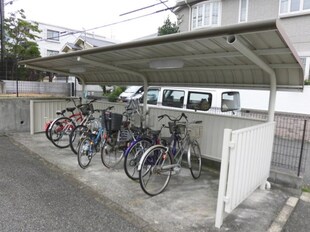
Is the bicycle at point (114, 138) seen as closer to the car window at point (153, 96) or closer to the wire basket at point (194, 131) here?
the wire basket at point (194, 131)

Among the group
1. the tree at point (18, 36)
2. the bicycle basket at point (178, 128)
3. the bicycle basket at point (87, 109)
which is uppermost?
the tree at point (18, 36)

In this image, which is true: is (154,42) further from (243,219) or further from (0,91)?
(0,91)

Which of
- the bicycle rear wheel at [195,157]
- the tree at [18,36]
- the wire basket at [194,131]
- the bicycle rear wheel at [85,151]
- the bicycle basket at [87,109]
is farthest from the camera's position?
the tree at [18,36]

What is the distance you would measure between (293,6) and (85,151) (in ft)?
31.9

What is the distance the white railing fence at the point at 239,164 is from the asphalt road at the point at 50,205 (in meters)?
0.98

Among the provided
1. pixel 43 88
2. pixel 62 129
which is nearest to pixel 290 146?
pixel 62 129

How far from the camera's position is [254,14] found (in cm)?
1074

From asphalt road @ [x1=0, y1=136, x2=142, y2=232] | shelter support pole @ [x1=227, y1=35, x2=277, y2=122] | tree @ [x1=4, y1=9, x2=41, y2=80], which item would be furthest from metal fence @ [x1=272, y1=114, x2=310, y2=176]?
tree @ [x1=4, y1=9, x2=41, y2=80]

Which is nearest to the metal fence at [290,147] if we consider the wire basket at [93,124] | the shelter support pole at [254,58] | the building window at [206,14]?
the shelter support pole at [254,58]

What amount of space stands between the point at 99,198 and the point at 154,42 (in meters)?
2.05

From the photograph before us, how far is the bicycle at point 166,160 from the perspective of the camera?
3250 millimetres

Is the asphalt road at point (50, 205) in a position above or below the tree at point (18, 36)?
below

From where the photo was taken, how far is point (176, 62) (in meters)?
3.89

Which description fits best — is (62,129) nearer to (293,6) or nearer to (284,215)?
(284,215)
